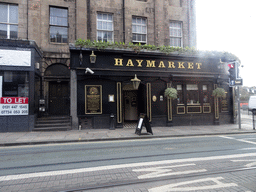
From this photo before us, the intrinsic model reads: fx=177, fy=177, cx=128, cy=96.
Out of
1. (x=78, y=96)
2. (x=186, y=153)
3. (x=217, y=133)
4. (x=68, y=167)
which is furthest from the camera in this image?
(x=78, y=96)

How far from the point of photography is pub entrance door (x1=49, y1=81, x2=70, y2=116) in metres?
14.0

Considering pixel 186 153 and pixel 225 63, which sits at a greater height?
pixel 225 63

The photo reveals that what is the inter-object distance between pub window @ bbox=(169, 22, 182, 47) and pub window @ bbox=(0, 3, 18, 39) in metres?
12.8

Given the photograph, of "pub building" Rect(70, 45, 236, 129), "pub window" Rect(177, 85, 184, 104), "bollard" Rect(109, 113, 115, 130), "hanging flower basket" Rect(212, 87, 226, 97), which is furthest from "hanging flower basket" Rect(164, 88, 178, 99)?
"bollard" Rect(109, 113, 115, 130)

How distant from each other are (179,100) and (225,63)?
5.75 meters

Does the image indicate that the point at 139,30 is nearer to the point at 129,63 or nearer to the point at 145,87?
the point at 129,63

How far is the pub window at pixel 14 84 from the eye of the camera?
11281mm

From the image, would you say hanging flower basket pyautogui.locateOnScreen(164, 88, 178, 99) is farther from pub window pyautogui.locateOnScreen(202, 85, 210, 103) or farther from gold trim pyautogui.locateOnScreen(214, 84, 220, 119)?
gold trim pyautogui.locateOnScreen(214, 84, 220, 119)

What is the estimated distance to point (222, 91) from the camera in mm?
14445

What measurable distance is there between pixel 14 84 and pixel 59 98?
344 centimetres

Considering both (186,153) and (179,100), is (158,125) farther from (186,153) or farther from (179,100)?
(186,153)

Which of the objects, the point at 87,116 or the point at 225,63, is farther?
the point at 225,63

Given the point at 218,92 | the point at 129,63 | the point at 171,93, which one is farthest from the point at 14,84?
the point at 218,92

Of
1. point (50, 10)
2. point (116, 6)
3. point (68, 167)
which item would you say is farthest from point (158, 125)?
point (50, 10)
